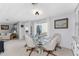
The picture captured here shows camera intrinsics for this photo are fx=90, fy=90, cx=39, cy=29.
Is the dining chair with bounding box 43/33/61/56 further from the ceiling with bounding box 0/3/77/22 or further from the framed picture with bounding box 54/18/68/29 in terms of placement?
the ceiling with bounding box 0/3/77/22

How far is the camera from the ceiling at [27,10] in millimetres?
1573

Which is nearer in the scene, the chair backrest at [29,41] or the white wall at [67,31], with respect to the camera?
the white wall at [67,31]

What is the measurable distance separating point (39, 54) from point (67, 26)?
727 millimetres

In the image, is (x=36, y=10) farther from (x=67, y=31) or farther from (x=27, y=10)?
(x=67, y=31)

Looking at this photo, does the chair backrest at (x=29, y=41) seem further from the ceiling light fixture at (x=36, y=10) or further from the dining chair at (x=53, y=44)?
the ceiling light fixture at (x=36, y=10)

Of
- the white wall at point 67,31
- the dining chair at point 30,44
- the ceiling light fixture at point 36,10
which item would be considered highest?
the ceiling light fixture at point 36,10

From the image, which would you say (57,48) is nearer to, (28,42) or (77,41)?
(77,41)

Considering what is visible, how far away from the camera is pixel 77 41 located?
4.98 ft

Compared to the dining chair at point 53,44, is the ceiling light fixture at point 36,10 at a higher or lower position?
higher

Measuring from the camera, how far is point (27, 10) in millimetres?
1650

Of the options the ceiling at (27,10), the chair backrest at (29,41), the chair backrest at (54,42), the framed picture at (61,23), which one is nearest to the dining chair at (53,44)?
the chair backrest at (54,42)

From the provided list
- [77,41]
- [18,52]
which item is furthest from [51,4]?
[18,52]

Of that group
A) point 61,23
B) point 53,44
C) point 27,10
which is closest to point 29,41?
point 53,44

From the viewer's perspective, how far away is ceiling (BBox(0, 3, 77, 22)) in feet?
5.16
